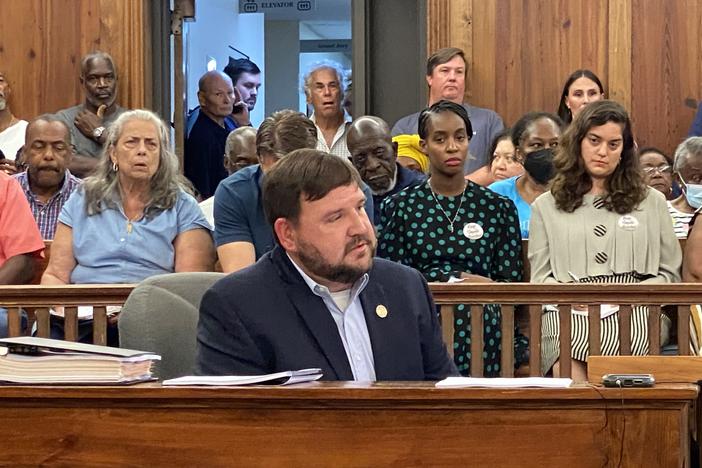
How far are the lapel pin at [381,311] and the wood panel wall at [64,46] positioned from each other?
4.72m

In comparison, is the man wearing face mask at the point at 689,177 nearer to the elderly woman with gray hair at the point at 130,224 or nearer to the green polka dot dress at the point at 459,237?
the green polka dot dress at the point at 459,237

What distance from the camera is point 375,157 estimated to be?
5.25m

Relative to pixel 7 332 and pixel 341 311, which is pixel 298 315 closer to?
pixel 341 311

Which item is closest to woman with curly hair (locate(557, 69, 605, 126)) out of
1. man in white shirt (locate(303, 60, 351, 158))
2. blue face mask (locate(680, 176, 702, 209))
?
blue face mask (locate(680, 176, 702, 209))

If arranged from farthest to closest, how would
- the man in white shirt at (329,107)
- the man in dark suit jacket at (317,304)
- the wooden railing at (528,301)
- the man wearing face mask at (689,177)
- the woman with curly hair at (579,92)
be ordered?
the woman with curly hair at (579,92)
the man in white shirt at (329,107)
the man wearing face mask at (689,177)
the wooden railing at (528,301)
the man in dark suit jacket at (317,304)

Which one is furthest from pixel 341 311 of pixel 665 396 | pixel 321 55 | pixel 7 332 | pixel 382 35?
pixel 321 55

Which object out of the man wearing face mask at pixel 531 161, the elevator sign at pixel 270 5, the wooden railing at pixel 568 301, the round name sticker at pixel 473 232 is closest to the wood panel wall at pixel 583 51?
the man wearing face mask at pixel 531 161

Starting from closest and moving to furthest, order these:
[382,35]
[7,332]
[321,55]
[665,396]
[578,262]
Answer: [665,396], [7,332], [578,262], [382,35], [321,55]

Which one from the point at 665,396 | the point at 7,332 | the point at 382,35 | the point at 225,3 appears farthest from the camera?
the point at 225,3

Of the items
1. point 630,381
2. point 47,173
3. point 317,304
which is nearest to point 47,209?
point 47,173

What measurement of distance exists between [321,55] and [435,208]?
9225 millimetres

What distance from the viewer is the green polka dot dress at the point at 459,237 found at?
4.47 meters

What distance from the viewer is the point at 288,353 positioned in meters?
2.63

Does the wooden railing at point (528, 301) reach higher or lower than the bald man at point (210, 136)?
lower
